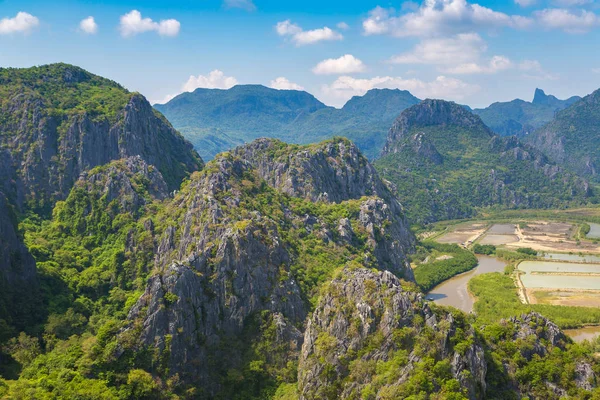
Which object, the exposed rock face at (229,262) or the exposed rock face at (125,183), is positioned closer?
the exposed rock face at (229,262)

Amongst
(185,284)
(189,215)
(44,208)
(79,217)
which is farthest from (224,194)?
(44,208)

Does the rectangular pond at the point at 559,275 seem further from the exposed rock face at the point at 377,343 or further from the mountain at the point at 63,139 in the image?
the mountain at the point at 63,139

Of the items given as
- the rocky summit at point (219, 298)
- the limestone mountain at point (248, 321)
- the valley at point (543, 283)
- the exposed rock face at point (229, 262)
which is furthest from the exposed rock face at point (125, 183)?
the valley at point (543, 283)

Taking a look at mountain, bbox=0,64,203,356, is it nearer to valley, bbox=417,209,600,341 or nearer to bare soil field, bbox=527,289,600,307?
valley, bbox=417,209,600,341

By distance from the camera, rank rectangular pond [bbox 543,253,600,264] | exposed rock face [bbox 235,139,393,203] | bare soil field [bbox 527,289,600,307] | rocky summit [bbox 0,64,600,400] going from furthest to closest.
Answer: rectangular pond [bbox 543,253,600,264], exposed rock face [bbox 235,139,393,203], bare soil field [bbox 527,289,600,307], rocky summit [bbox 0,64,600,400]

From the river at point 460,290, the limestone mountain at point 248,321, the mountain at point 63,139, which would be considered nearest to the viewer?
the limestone mountain at point 248,321

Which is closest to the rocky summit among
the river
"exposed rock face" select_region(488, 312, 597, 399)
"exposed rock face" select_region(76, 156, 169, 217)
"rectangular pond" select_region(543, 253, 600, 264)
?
"exposed rock face" select_region(488, 312, 597, 399)

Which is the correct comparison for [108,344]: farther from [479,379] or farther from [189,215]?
[479,379]
